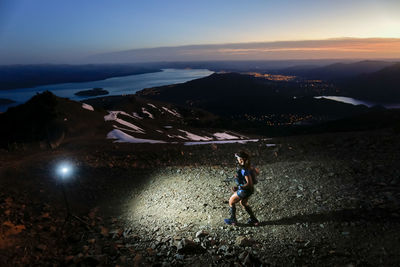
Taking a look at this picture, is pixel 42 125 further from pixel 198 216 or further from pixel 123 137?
pixel 198 216

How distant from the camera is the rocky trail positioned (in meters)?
5.70

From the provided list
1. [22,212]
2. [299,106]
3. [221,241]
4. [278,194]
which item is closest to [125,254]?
[221,241]

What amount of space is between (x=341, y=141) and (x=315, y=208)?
11240mm

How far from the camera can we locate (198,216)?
8.25m

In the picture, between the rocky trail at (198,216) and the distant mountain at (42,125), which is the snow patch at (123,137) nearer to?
the distant mountain at (42,125)

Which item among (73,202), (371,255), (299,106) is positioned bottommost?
(299,106)

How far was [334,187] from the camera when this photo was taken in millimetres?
8680

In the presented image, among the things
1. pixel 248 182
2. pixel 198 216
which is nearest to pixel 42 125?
pixel 198 216

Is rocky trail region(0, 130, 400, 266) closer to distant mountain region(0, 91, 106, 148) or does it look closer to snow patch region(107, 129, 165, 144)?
snow patch region(107, 129, 165, 144)

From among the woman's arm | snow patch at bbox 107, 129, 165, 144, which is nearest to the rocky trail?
the woman's arm

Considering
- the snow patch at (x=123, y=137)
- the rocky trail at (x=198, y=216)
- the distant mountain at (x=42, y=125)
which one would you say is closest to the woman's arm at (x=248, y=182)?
the rocky trail at (x=198, y=216)

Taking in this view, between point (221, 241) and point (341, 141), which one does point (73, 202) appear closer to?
point (221, 241)

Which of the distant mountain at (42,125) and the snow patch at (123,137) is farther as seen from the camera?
the distant mountain at (42,125)

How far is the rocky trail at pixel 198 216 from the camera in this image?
5.70m
